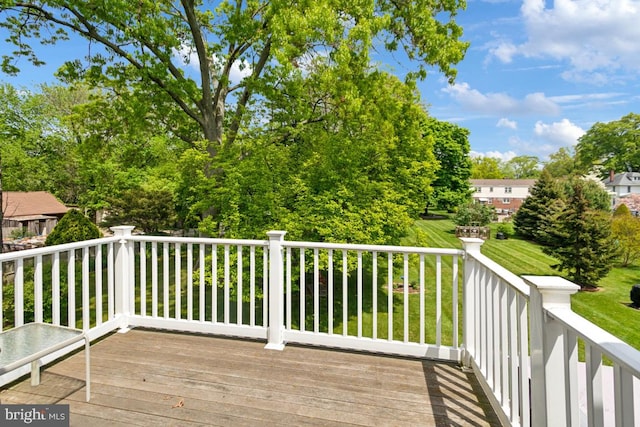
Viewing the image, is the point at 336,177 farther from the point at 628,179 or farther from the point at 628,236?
the point at 628,179

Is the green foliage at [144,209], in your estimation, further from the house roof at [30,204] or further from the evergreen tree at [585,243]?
the evergreen tree at [585,243]

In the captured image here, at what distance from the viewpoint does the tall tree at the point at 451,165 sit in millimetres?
26797

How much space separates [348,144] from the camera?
269 inches

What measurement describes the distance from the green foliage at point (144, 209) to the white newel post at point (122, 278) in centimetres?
1361

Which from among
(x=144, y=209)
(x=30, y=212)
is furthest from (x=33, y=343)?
(x=30, y=212)

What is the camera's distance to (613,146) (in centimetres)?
4300

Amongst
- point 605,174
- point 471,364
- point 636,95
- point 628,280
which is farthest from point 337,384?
point 636,95

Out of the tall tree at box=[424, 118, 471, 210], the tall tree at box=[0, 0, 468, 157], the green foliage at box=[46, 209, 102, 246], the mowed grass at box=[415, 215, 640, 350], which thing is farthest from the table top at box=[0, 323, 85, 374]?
the tall tree at box=[424, 118, 471, 210]

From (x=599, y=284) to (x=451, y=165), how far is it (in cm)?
1638

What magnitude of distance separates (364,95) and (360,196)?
2.33m

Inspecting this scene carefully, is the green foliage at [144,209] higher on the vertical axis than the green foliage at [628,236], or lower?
higher

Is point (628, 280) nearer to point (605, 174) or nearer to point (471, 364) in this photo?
point (471, 364)

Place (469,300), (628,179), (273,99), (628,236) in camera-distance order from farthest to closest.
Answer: (628,179) → (628,236) → (273,99) → (469,300)

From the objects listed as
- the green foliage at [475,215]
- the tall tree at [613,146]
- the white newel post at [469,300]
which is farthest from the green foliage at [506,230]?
the tall tree at [613,146]
